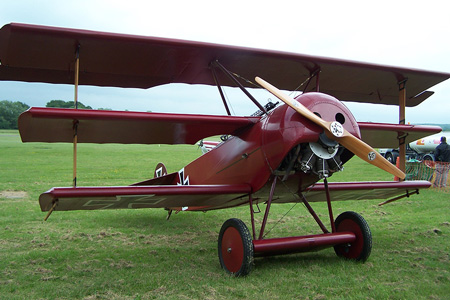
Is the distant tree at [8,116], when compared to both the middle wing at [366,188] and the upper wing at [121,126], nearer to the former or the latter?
the upper wing at [121,126]

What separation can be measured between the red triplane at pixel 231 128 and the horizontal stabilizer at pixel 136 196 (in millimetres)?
14

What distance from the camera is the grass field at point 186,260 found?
4.05m

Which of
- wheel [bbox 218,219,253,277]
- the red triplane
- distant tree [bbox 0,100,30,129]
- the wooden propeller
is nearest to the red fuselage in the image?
the red triplane

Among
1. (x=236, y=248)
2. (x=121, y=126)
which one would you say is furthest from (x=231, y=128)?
(x=236, y=248)

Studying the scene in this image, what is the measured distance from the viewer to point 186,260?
17.4 feet

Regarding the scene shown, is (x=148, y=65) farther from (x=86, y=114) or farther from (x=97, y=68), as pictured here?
(x=86, y=114)

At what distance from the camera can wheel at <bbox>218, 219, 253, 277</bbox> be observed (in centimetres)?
436

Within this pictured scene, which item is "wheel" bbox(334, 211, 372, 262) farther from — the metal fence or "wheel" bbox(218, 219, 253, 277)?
A: the metal fence

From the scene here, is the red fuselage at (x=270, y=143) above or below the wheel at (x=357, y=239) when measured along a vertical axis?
above

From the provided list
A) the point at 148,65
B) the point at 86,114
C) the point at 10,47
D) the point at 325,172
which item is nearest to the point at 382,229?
the point at 325,172

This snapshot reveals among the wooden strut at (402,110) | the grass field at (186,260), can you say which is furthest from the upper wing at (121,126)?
the wooden strut at (402,110)

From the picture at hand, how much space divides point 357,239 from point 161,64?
12.7 feet

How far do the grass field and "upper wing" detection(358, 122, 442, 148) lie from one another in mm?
1634

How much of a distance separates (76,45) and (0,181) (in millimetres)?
10021
